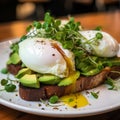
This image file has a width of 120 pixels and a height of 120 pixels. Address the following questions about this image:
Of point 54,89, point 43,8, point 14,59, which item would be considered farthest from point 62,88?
point 43,8

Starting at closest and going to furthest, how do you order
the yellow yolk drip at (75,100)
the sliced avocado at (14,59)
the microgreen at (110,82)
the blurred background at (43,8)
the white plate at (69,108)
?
the white plate at (69,108) < the yellow yolk drip at (75,100) < the microgreen at (110,82) < the sliced avocado at (14,59) < the blurred background at (43,8)

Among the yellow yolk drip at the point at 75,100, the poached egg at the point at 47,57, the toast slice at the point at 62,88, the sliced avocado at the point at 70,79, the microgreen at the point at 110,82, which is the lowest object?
the yellow yolk drip at the point at 75,100

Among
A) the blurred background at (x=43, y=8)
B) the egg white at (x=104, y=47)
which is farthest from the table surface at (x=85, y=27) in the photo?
the blurred background at (x=43, y=8)

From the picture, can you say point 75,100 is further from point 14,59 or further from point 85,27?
point 85,27

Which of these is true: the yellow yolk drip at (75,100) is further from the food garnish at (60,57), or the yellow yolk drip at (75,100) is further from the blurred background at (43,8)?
the blurred background at (43,8)

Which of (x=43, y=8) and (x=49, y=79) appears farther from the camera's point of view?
(x=43, y=8)

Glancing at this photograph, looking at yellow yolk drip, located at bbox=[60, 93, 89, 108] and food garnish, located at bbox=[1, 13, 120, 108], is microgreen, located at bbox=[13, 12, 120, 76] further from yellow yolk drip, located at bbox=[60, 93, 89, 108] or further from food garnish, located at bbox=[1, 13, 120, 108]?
yellow yolk drip, located at bbox=[60, 93, 89, 108]

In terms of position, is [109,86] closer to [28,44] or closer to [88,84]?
[88,84]

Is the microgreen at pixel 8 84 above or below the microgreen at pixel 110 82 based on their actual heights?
above
